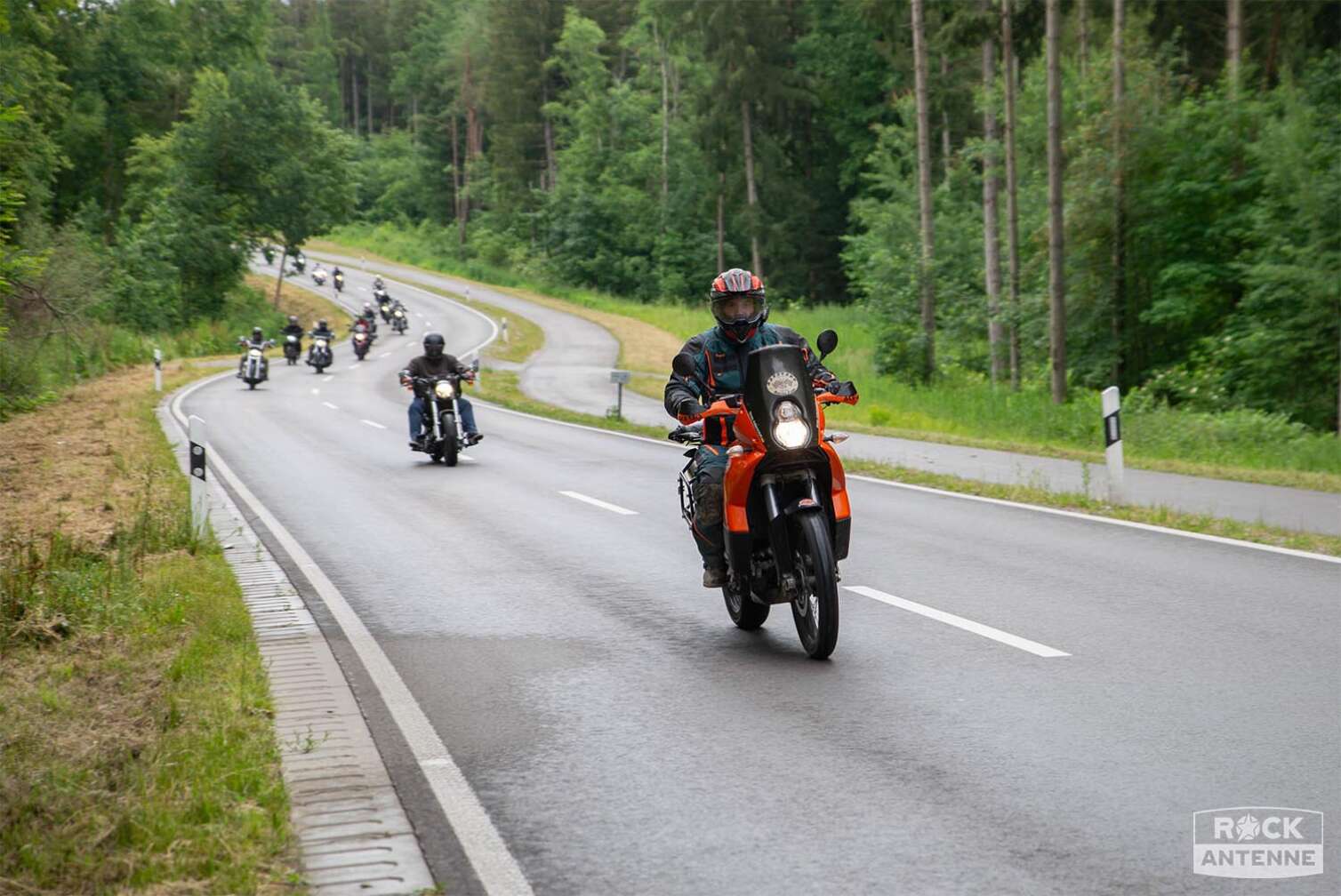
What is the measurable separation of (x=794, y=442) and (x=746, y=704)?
4.51ft

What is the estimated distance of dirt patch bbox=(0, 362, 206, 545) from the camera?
520 inches

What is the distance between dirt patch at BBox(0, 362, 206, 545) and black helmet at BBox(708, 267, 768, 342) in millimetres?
5493

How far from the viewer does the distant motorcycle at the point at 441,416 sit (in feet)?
65.3

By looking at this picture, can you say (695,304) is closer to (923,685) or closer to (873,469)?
(873,469)

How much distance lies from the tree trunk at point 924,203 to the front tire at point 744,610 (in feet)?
90.0

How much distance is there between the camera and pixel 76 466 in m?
18.2

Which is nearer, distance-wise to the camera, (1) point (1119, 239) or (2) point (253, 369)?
(1) point (1119, 239)

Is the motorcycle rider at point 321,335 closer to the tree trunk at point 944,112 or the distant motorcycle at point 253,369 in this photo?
the distant motorcycle at point 253,369

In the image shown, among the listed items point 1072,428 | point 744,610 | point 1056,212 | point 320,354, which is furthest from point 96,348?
point 744,610

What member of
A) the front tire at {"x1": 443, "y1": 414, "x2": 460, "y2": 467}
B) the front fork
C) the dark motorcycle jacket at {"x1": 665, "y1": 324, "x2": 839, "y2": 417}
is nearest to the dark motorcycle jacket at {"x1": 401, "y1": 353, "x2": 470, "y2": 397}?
the front tire at {"x1": 443, "y1": 414, "x2": 460, "y2": 467}

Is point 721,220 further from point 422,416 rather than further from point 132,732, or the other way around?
point 132,732

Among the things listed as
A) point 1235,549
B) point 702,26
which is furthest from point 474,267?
point 1235,549
